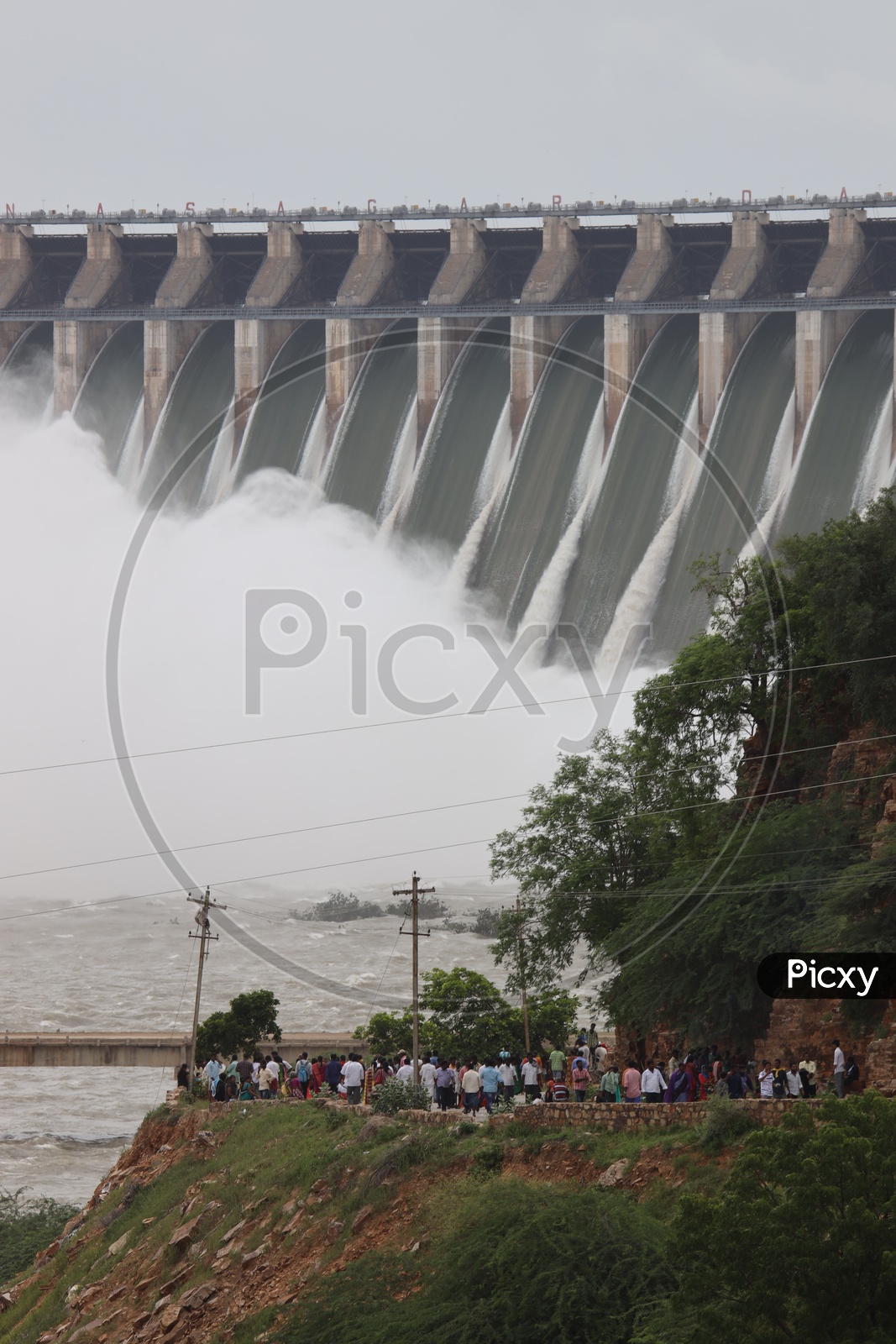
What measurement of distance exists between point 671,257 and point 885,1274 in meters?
49.6

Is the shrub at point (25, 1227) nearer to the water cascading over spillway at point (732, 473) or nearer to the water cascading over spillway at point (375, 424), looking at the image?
the water cascading over spillway at point (732, 473)

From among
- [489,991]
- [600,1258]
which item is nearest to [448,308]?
[489,991]

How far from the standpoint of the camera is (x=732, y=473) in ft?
180

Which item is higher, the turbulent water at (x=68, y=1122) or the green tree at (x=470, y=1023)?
the green tree at (x=470, y=1023)

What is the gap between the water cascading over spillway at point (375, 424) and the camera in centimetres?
6153

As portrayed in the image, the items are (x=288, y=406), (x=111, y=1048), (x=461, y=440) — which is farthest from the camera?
(x=288, y=406)

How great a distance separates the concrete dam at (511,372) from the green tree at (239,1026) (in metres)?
16.1

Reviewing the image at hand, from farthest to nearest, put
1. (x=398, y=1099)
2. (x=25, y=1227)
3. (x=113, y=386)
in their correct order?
(x=113, y=386) < (x=25, y=1227) < (x=398, y=1099)

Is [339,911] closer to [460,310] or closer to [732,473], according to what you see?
[460,310]

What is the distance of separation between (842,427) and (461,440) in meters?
13.6

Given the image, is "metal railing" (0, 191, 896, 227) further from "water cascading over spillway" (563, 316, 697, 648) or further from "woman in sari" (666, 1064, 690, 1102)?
"woman in sari" (666, 1064, 690, 1102)

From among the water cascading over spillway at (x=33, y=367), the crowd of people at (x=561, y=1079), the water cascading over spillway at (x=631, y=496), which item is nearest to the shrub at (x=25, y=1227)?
the crowd of people at (x=561, y=1079)

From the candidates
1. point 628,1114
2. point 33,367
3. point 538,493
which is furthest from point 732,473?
point 628,1114

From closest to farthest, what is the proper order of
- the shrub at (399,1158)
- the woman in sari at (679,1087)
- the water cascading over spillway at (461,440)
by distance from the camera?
the woman in sari at (679,1087) < the shrub at (399,1158) < the water cascading over spillway at (461,440)
